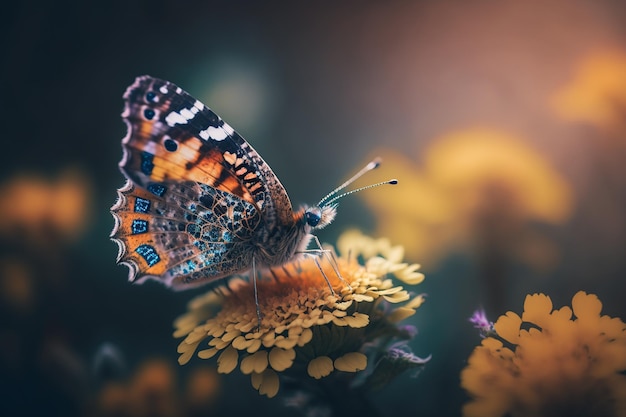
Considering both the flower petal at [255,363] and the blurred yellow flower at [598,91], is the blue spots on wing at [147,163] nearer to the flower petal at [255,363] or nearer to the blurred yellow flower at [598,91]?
the flower petal at [255,363]

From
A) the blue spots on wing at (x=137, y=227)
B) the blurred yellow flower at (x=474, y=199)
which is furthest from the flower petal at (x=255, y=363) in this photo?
the blurred yellow flower at (x=474, y=199)

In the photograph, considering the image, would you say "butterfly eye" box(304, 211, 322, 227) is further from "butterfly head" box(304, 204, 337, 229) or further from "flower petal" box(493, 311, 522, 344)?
"flower petal" box(493, 311, 522, 344)

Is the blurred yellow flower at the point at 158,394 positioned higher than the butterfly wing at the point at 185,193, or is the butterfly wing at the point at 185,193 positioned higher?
the butterfly wing at the point at 185,193

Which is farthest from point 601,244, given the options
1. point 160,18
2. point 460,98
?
point 160,18

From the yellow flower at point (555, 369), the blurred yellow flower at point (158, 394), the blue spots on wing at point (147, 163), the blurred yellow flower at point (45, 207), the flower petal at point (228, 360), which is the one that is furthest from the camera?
the blurred yellow flower at point (45, 207)

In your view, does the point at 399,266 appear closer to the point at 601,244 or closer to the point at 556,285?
the point at 556,285

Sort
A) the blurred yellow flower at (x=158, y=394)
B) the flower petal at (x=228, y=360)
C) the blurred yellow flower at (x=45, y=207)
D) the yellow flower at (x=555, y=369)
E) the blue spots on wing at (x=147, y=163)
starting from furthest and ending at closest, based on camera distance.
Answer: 1. the blurred yellow flower at (x=45, y=207)
2. the blurred yellow flower at (x=158, y=394)
3. the blue spots on wing at (x=147, y=163)
4. the flower petal at (x=228, y=360)
5. the yellow flower at (x=555, y=369)

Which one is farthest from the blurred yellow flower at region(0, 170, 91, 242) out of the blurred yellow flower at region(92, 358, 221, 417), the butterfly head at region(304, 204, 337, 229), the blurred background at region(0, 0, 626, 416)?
the butterfly head at region(304, 204, 337, 229)

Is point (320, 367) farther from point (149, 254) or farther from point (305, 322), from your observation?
point (149, 254)
